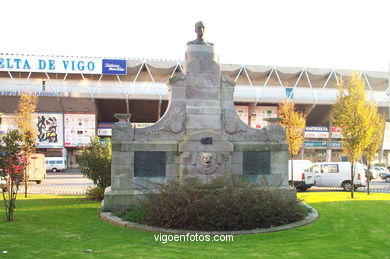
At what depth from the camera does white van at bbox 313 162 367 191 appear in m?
24.2

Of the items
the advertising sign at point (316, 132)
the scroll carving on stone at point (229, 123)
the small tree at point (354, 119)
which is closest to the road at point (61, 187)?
the scroll carving on stone at point (229, 123)

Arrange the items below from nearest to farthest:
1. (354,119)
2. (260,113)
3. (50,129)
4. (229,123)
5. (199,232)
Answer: (199,232), (229,123), (354,119), (50,129), (260,113)

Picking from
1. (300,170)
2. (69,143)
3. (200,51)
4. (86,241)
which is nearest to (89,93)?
(69,143)

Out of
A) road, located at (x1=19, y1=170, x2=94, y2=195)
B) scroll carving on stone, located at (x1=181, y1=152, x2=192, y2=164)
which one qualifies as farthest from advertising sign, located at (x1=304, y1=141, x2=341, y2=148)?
scroll carving on stone, located at (x1=181, y1=152, x2=192, y2=164)

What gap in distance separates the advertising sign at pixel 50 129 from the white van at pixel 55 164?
2.32 m

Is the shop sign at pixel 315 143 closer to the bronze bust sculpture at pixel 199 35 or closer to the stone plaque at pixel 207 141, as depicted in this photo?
the bronze bust sculpture at pixel 199 35

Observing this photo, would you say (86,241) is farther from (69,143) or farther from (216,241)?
(69,143)

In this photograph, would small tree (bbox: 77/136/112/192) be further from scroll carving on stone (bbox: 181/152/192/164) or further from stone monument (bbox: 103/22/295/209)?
scroll carving on stone (bbox: 181/152/192/164)

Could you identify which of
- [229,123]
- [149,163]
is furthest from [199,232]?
[229,123]

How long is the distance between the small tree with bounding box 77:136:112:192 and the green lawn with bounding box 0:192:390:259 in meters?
5.05

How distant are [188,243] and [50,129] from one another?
41787mm

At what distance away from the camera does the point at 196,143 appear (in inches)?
509

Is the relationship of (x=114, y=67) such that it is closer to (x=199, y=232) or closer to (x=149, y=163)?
(x=149, y=163)

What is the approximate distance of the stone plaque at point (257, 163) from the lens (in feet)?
43.9
